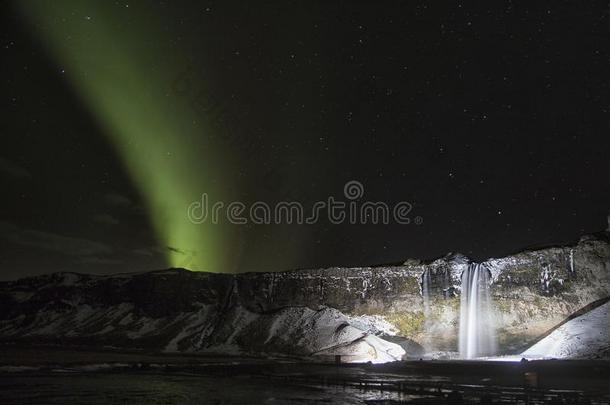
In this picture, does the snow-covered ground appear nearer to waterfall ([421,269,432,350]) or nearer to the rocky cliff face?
the rocky cliff face

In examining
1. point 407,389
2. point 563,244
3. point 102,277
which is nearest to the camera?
point 407,389

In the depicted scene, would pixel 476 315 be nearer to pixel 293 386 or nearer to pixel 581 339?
pixel 581 339

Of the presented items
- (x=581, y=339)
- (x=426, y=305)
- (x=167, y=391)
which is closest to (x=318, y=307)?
(x=426, y=305)

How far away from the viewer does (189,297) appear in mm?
139000

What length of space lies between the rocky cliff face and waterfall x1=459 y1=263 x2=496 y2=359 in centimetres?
141

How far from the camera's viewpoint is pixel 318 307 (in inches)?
4382

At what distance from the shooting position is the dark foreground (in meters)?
29.2

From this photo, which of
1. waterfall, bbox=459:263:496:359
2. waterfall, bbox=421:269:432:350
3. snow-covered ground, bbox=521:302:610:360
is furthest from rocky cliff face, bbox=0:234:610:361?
snow-covered ground, bbox=521:302:610:360

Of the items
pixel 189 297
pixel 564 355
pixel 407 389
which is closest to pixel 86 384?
pixel 407 389

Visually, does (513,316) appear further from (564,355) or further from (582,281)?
(564,355)

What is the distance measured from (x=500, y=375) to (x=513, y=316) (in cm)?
4476

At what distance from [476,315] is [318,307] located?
31878 mm

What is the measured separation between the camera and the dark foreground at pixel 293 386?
29219 mm

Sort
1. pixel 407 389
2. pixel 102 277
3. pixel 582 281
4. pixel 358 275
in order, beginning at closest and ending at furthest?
1. pixel 407 389
2. pixel 582 281
3. pixel 358 275
4. pixel 102 277
